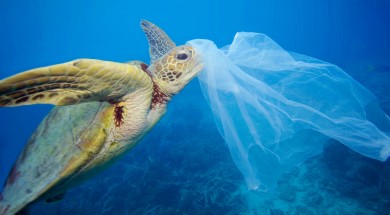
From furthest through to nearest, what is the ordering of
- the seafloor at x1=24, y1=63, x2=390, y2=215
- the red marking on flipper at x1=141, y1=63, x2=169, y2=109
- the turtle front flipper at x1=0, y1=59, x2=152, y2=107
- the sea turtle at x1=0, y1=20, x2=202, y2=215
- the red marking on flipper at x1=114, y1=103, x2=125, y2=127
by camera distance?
the seafloor at x1=24, y1=63, x2=390, y2=215 < the red marking on flipper at x1=141, y1=63, x2=169, y2=109 < the red marking on flipper at x1=114, y1=103, x2=125, y2=127 < the sea turtle at x1=0, y1=20, x2=202, y2=215 < the turtle front flipper at x1=0, y1=59, x2=152, y2=107

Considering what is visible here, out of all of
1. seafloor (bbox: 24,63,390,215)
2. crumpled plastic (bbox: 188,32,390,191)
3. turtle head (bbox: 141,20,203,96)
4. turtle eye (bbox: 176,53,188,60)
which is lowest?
seafloor (bbox: 24,63,390,215)

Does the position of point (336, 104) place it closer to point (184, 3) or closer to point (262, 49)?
point (262, 49)

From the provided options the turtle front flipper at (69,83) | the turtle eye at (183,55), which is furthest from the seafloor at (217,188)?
the turtle front flipper at (69,83)

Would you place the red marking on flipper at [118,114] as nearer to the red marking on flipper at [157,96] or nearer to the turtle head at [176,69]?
the red marking on flipper at [157,96]

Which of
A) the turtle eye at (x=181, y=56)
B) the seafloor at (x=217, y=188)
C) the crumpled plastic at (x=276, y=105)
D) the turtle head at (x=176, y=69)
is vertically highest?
the turtle eye at (x=181, y=56)

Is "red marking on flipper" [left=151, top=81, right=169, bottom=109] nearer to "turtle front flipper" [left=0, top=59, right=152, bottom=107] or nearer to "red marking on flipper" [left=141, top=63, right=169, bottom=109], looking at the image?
"red marking on flipper" [left=141, top=63, right=169, bottom=109]

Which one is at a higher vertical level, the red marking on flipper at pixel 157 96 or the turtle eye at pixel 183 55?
the turtle eye at pixel 183 55

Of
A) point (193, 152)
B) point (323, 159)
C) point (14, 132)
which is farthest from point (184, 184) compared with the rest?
point (14, 132)

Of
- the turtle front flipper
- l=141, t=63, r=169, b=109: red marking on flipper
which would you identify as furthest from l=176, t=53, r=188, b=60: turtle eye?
the turtle front flipper

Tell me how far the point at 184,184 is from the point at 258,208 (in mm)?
1934

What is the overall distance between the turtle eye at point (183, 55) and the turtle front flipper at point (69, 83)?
62cm

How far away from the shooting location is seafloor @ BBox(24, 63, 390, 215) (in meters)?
4.86

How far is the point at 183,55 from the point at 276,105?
1093 mm

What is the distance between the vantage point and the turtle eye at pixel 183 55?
7.39 feet
